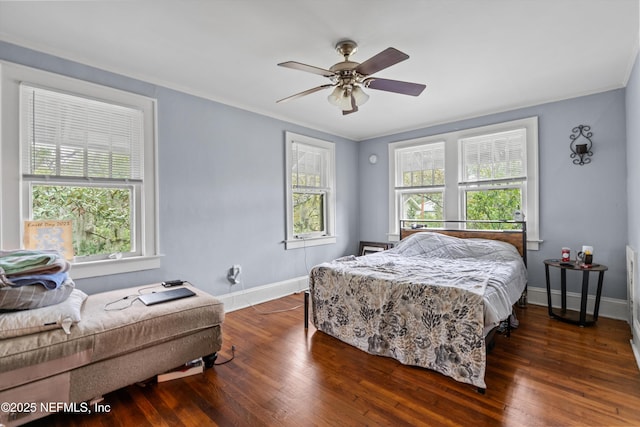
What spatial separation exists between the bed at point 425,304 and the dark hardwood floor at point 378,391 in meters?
0.13

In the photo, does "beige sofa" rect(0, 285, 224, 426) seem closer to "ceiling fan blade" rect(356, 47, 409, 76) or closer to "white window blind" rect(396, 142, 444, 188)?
"ceiling fan blade" rect(356, 47, 409, 76)

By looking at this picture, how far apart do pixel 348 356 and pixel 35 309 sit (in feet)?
6.90

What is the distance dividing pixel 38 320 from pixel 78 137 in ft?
5.32

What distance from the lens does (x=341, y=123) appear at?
4473 millimetres

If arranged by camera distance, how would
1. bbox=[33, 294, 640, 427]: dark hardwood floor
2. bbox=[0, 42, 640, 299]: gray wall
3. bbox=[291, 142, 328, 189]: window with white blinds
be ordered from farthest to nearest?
bbox=[291, 142, 328, 189]: window with white blinds, bbox=[0, 42, 640, 299]: gray wall, bbox=[33, 294, 640, 427]: dark hardwood floor

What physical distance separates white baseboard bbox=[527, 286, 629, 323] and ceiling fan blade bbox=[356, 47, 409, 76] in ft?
11.0

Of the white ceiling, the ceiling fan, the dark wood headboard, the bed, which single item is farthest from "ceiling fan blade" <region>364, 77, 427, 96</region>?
the dark wood headboard

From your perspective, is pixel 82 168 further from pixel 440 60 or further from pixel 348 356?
pixel 440 60

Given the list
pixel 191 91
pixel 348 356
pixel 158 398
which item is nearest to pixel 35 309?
pixel 158 398

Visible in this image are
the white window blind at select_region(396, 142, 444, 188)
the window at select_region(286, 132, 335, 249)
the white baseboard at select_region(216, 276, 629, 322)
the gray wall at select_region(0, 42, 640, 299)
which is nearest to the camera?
the gray wall at select_region(0, 42, 640, 299)

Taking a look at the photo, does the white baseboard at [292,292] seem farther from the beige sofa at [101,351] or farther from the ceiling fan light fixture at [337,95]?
the ceiling fan light fixture at [337,95]

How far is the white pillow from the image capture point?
1.58 meters

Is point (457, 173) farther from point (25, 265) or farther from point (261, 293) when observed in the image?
point (25, 265)

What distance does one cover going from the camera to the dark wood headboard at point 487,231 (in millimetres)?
3555
